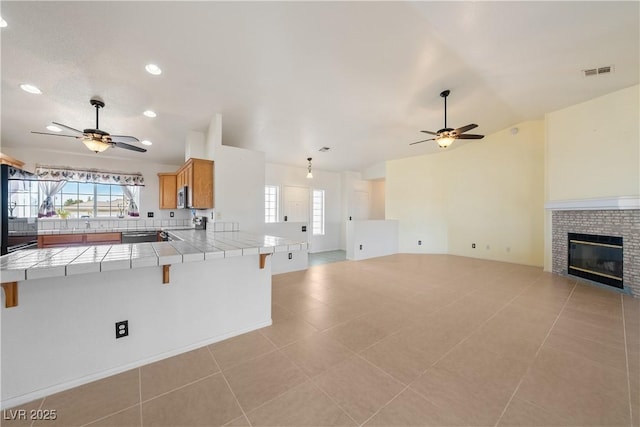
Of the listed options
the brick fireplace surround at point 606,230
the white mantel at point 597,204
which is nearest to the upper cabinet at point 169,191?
the white mantel at point 597,204

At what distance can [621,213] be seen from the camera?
3615 millimetres

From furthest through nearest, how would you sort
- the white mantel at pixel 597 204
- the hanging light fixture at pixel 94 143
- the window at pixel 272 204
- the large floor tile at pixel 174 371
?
the window at pixel 272 204, the white mantel at pixel 597 204, the hanging light fixture at pixel 94 143, the large floor tile at pixel 174 371

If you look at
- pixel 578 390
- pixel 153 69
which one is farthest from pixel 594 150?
pixel 153 69

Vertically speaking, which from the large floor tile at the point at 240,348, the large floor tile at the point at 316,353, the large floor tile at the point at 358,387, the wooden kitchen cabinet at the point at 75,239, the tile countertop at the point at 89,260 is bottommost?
the large floor tile at the point at 358,387

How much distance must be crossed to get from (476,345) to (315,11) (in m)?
3.44

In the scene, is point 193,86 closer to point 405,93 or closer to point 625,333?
point 405,93

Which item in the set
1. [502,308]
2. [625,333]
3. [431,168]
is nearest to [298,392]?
[502,308]

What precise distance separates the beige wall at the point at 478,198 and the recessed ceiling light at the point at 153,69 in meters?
6.36

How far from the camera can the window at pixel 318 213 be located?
7913 mm

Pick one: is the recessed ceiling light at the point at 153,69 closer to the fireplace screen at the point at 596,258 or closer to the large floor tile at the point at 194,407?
the large floor tile at the point at 194,407

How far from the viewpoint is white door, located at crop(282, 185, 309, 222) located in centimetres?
733

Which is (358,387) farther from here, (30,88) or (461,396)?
(30,88)

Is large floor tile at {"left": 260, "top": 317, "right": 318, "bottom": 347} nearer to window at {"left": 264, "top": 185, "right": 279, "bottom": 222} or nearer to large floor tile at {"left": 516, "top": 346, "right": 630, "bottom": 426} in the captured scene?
large floor tile at {"left": 516, "top": 346, "right": 630, "bottom": 426}

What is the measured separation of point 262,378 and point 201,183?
10.2ft
